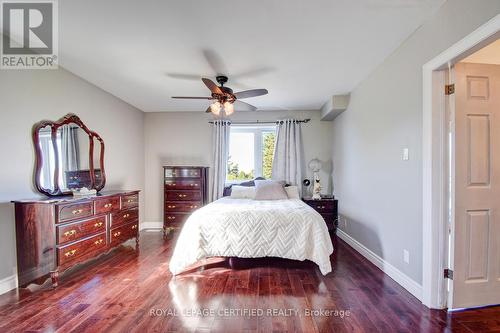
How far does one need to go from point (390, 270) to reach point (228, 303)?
1.76m

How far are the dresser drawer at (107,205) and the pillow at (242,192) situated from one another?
183 cm

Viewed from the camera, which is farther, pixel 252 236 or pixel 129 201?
pixel 129 201

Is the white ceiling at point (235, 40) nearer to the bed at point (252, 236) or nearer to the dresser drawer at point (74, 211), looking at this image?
the dresser drawer at point (74, 211)

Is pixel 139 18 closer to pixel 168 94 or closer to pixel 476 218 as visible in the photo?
pixel 168 94

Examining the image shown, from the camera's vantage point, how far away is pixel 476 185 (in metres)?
1.87

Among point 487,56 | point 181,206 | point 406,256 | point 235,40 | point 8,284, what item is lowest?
point 8,284

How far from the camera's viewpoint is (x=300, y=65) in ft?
9.08

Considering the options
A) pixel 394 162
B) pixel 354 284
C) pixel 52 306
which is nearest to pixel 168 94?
pixel 52 306

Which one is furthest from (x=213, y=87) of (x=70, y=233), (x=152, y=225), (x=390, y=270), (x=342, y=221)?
(x=152, y=225)

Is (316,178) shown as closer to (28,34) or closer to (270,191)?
(270,191)

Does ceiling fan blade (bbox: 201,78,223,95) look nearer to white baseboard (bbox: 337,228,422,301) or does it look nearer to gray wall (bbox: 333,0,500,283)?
gray wall (bbox: 333,0,500,283)

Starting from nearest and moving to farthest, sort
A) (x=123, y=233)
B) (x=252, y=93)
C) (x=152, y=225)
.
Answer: (x=252, y=93) < (x=123, y=233) < (x=152, y=225)

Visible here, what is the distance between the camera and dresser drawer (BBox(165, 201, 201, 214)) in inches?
170

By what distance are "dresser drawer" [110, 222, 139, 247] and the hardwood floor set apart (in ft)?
1.30
